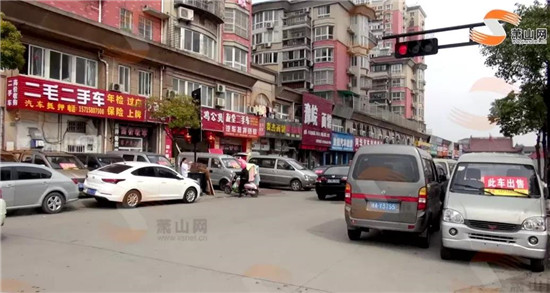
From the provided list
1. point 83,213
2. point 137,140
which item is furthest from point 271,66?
point 83,213

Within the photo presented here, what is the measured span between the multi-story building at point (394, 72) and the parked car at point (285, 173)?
52.7 meters

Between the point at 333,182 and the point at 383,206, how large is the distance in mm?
8987

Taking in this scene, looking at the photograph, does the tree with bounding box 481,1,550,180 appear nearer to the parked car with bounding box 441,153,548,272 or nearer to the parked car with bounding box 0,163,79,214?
the parked car with bounding box 441,153,548,272

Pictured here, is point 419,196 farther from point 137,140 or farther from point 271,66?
point 271,66

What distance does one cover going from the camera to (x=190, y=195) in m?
14.9

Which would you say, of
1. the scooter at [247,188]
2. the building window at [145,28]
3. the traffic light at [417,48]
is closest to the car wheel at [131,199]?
the scooter at [247,188]

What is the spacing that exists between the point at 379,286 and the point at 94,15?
19.3 metres

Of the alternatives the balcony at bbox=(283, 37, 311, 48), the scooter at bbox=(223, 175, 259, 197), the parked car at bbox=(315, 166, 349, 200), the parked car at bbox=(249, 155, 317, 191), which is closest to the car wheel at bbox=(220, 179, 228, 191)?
the scooter at bbox=(223, 175, 259, 197)

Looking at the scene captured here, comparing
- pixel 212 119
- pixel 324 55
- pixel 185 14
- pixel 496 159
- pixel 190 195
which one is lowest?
pixel 190 195

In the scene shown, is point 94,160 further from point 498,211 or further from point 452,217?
point 498,211

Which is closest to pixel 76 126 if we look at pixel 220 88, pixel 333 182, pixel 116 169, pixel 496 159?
pixel 116 169

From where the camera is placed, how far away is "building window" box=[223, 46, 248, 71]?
98.0 ft

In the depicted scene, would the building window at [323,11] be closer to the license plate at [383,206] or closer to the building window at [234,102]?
the building window at [234,102]

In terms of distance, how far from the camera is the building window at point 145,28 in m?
22.4
